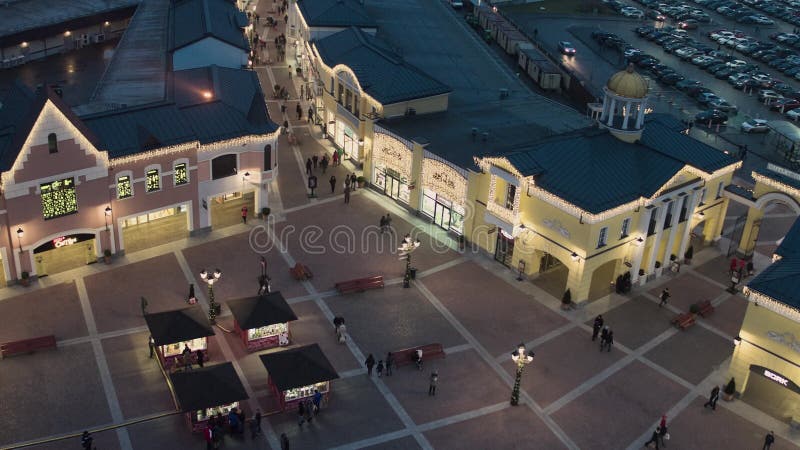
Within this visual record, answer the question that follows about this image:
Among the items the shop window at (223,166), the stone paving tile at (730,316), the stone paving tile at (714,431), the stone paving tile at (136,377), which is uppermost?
the shop window at (223,166)

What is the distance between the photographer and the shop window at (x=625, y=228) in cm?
5534

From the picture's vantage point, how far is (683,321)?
54500 millimetres

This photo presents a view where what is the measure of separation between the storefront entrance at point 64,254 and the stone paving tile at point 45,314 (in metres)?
1.99

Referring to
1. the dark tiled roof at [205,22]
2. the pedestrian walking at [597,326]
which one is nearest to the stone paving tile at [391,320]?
the pedestrian walking at [597,326]

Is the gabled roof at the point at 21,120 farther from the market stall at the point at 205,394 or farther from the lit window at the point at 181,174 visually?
the market stall at the point at 205,394

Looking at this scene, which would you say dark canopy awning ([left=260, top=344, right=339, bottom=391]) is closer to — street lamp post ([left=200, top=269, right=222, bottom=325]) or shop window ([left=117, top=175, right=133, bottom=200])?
street lamp post ([left=200, top=269, right=222, bottom=325])

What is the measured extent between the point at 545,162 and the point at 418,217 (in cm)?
1330

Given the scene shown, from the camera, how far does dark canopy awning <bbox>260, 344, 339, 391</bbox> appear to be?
144 feet

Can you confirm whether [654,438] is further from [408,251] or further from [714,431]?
[408,251]

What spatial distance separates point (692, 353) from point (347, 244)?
2438 cm

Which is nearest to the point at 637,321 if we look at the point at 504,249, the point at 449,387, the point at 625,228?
the point at 625,228

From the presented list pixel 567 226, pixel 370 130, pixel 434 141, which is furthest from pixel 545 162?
pixel 370 130

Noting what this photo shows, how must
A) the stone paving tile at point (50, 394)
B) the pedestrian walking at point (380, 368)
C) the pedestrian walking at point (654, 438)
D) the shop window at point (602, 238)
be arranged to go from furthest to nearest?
the shop window at point (602, 238)
the pedestrian walking at point (380, 368)
the pedestrian walking at point (654, 438)
the stone paving tile at point (50, 394)

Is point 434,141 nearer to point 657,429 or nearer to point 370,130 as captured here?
point 370,130
